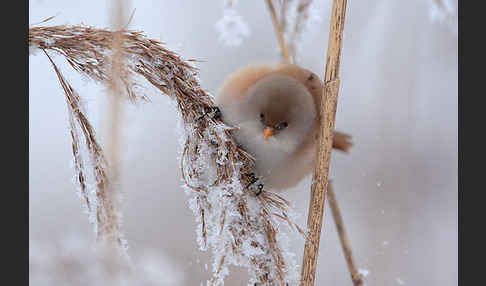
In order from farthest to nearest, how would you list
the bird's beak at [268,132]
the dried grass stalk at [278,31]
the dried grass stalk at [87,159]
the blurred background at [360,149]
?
the blurred background at [360,149]
the dried grass stalk at [278,31]
the bird's beak at [268,132]
the dried grass stalk at [87,159]

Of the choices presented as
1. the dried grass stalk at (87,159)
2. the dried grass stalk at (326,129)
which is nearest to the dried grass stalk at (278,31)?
the dried grass stalk at (326,129)

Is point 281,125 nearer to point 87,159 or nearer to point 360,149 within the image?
point 87,159

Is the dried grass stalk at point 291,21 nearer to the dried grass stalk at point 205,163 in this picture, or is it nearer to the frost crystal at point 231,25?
the frost crystal at point 231,25

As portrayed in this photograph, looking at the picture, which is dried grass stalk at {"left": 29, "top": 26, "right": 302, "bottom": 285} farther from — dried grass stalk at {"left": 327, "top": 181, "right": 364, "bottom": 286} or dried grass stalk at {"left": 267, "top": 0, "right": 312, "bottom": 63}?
dried grass stalk at {"left": 267, "top": 0, "right": 312, "bottom": 63}

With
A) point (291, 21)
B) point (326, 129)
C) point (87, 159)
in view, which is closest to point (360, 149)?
point (291, 21)

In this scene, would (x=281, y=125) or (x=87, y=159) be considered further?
(x=281, y=125)

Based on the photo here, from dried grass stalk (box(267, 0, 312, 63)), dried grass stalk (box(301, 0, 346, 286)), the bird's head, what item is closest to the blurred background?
dried grass stalk (box(267, 0, 312, 63))

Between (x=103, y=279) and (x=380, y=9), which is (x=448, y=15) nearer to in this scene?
(x=380, y=9)
